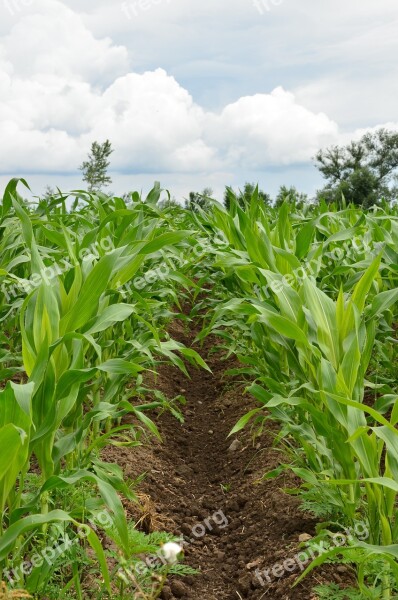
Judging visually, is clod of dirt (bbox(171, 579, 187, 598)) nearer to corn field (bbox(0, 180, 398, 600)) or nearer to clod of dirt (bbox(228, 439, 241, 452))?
corn field (bbox(0, 180, 398, 600))

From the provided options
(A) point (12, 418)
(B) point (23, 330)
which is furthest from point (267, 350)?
(A) point (12, 418)

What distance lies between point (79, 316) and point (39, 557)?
0.75 metres

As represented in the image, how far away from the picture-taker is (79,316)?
223cm

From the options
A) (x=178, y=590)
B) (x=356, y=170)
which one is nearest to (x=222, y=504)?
(x=178, y=590)

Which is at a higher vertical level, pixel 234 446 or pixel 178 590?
pixel 234 446

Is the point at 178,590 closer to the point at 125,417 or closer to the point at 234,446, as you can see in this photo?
the point at 234,446

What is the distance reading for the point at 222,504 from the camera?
3133 millimetres

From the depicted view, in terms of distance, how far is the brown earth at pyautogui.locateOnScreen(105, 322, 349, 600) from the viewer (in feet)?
7.90

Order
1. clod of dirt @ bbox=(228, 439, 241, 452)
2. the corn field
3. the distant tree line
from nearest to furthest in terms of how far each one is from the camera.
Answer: the corn field → clod of dirt @ bbox=(228, 439, 241, 452) → the distant tree line

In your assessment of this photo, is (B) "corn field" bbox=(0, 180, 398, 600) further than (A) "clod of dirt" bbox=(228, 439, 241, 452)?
No

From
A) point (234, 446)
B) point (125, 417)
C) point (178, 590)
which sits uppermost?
point (125, 417)

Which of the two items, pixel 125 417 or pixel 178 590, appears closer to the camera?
pixel 178 590

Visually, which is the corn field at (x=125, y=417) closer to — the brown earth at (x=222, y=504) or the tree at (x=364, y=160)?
the brown earth at (x=222, y=504)

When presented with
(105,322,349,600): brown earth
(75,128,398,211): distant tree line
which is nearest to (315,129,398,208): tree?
(75,128,398,211): distant tree line
